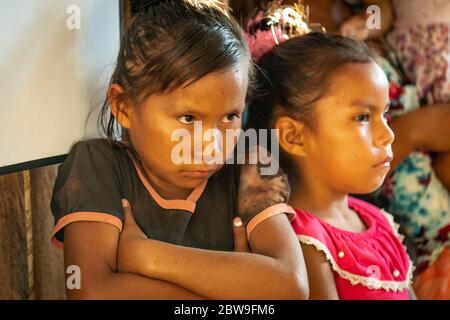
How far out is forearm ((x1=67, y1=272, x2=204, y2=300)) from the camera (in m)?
0.72

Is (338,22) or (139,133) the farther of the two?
(338,22)

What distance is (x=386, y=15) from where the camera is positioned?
100 cm

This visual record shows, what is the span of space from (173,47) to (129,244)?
23 centimetres

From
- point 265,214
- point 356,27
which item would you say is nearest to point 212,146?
point 265,214

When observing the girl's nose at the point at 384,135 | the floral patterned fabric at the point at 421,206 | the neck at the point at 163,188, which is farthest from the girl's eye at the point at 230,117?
the floral patterned fabric at the point at 421,206

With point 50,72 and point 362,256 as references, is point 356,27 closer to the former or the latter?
point 362,256

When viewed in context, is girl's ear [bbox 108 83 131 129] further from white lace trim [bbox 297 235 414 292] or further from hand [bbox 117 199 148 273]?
white lace trim [bbox 297 235 414 292]

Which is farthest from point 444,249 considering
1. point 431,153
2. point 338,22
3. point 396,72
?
point 338,22

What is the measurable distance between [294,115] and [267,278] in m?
0.24

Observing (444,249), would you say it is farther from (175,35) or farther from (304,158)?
(175,35)

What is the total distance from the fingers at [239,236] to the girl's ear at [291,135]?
5.4 inches

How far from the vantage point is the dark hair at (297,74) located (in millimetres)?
861

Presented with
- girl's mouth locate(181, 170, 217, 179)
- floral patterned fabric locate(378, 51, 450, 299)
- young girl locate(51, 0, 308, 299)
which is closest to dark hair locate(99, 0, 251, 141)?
young girl locate(51, 0, 308, 299)

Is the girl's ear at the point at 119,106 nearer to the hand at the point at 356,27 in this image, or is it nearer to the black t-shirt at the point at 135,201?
the black t-shirt at the point at 135,201
